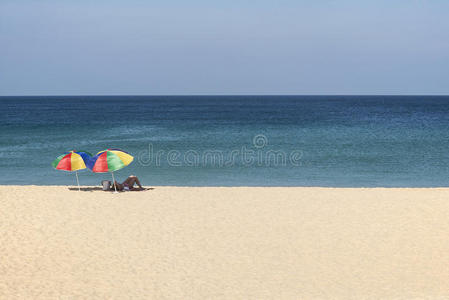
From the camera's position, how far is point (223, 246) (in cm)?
1204

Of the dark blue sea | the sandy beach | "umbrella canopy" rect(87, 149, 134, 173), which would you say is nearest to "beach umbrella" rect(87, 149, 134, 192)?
"umbrella canopy" rect(87, 149, 134, 173)

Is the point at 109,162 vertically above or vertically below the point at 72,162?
below

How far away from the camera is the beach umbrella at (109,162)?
1795 centimetres

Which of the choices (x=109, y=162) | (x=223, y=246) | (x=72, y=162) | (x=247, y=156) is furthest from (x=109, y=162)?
(x=247, y=156)

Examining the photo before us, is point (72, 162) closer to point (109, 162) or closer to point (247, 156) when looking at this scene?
point (109, 162)

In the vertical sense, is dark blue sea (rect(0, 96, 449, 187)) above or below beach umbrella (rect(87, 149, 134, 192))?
above

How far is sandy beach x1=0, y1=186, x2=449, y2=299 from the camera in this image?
941 centimetres

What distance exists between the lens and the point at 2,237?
40.8 ft

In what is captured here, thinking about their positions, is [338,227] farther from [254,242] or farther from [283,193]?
[283,193]

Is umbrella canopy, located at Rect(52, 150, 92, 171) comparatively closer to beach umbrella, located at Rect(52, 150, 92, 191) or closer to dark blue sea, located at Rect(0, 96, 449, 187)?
beach umbrella, located at Rect(52, 150, 92, 191)

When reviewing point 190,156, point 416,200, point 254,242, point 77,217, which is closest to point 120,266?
point 254,242

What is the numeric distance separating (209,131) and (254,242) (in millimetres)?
44854

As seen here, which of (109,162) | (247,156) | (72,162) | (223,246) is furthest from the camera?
(247,156)

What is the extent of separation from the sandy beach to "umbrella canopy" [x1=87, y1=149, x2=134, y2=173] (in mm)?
1133
